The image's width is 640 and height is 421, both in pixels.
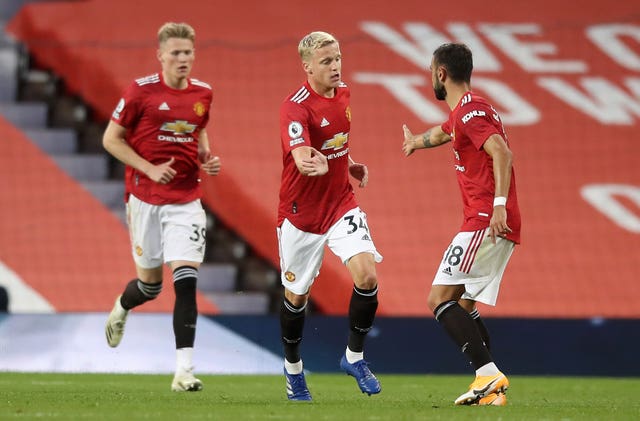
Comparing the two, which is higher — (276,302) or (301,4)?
(301,4)

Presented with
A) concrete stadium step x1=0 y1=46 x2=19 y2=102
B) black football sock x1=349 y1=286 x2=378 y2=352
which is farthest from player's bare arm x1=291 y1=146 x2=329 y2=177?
concrete stadium step x1=0 y1=46 x2=19 y2=102

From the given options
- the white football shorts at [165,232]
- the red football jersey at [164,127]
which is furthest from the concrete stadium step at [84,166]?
the red football jersey at [164,127]

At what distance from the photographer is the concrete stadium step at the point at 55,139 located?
1455cm

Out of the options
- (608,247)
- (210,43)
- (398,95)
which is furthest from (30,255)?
(608,247)

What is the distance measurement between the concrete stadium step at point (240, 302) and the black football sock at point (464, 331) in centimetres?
580

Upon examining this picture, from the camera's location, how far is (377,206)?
14.2 m

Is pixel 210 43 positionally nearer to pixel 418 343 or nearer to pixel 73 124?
pixel 73 124

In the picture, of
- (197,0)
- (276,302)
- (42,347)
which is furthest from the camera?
(197,0)

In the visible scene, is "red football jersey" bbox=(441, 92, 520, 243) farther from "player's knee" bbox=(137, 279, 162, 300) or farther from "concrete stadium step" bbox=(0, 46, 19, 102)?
"concrete stadium step" bbox=(0, 46, 19, 102)

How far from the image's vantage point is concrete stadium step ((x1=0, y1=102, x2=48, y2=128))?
14703 millimetres

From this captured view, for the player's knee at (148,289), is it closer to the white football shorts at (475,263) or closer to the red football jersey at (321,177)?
the red football jersey at (321,177)

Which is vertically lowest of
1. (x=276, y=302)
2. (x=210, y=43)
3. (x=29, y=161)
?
(x=276, y=302)

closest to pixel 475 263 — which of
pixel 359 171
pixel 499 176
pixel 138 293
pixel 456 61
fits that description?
pixel 499 176

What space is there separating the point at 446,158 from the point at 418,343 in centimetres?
371
